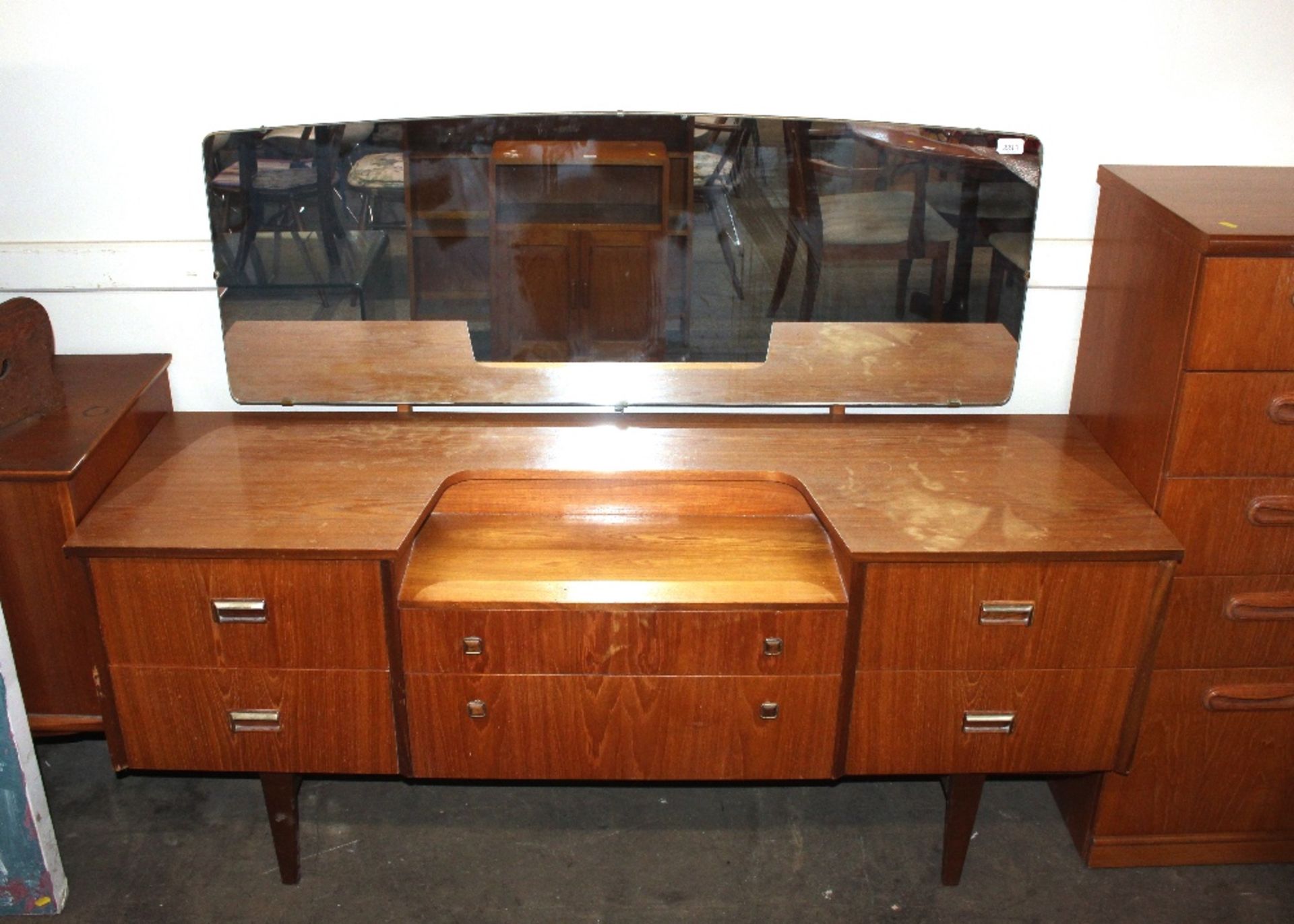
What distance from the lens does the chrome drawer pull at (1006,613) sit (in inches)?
73.6

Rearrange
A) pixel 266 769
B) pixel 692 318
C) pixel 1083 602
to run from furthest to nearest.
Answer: pixel 692 318, pixel 266 769, pixel 1083 602

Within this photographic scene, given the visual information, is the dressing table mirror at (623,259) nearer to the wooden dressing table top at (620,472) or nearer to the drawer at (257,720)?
the wooden dressing table top at (620,472)

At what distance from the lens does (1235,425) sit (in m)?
1.86

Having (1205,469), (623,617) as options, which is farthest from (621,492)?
(1205,469)

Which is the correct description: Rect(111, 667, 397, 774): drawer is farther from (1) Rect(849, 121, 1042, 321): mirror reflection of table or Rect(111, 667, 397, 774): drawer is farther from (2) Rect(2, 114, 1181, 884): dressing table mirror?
(1) Rect(849, 121, 1042, 321): mirror reflection of table

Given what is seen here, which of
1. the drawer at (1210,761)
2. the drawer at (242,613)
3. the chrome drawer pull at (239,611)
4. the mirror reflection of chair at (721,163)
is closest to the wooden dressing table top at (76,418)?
the drawer at (242,613)

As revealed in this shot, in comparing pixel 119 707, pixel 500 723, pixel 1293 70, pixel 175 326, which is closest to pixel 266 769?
pixel 119 707

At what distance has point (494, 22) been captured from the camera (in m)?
1.99

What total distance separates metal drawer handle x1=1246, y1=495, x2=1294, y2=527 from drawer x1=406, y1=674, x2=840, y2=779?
72 cm

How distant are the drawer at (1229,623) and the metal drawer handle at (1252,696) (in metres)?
0.04

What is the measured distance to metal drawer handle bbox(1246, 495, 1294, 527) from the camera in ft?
6.24

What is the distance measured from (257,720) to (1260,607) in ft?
5.39

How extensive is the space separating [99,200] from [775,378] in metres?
1.24

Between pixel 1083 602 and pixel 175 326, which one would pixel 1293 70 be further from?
pixel 175 326
